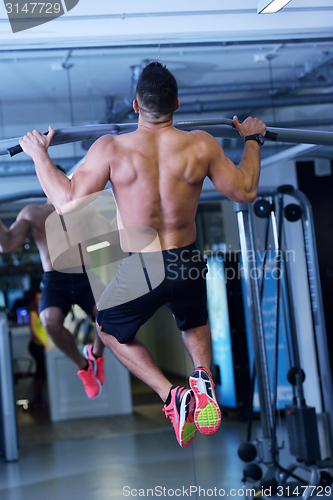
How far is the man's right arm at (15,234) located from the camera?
112 inches

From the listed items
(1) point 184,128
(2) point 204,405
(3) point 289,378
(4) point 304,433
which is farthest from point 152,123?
(4) point 304,433

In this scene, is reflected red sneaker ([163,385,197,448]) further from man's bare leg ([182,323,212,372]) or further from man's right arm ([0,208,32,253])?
man's right arm ([0,208,32,253])

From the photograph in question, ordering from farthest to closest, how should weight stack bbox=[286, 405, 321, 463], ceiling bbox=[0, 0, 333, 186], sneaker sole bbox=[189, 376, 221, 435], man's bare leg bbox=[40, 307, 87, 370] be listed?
weight stack bbox=[286, 405, 321, 463]
ceiling bbox=[0, 0, 333, 186]
man's bare leg bbox=[40, 307, 87, 370]
sneaker sole bbox=[189, 376, 221, 435]

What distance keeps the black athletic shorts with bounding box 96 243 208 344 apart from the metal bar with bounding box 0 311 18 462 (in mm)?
1383

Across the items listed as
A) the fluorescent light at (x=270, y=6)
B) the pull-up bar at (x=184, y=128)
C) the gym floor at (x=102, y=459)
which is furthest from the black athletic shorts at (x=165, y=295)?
the fluorescent light at (x=270, y=6)

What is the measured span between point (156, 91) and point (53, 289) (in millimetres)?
1450

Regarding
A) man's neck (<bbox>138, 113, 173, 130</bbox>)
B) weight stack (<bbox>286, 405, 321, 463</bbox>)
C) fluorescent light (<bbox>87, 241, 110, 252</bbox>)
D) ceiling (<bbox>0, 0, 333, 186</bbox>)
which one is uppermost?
ceiling (<bbox>0, 0, 333, 186</bbox>)

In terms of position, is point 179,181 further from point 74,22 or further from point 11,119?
point 74,22

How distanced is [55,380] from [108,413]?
382 mm

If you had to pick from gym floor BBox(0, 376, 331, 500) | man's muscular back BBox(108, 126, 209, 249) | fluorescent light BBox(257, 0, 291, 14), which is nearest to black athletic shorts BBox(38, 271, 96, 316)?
gym floor BBox(0, 376, 331, 500)

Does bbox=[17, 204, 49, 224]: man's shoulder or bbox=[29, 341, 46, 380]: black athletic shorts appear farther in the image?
bbox=[29, 341, 46, 380]: black athletic shorts

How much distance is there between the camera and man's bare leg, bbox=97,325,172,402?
1.97 m

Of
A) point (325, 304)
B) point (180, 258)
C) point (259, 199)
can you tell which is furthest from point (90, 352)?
point (325, 304)

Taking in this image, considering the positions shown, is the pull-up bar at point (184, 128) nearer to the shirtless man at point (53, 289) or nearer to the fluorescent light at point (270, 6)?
the shirtless man at point (53, 289)
